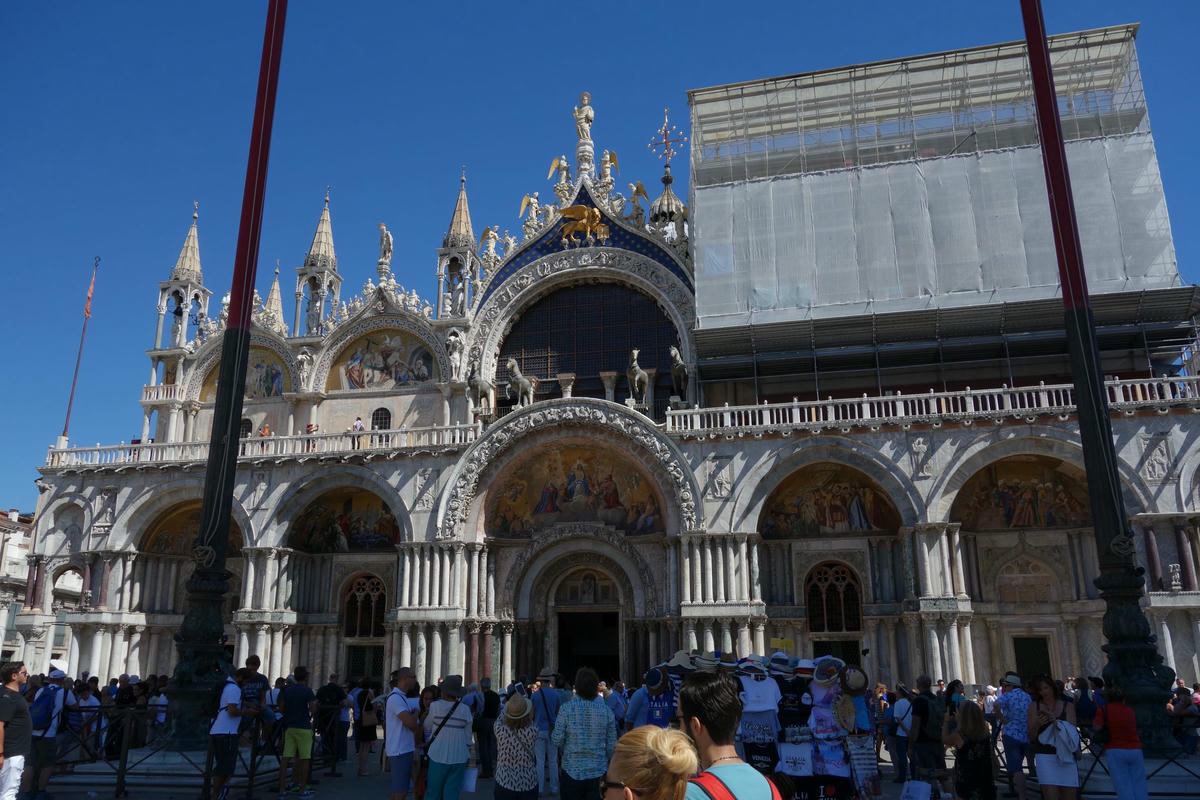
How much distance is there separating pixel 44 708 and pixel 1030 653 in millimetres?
22652

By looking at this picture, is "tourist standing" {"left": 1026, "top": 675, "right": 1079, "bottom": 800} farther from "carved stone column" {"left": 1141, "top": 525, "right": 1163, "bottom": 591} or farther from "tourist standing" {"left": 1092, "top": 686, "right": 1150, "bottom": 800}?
"carved stone column" {"left": 1141, "top": 525, "right": 1163, "bottom": 591}

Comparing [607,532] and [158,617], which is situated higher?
[607,532]

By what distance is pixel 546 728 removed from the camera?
44.4 ft

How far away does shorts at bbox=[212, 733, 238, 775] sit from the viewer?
1254cm

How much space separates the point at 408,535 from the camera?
2738cm

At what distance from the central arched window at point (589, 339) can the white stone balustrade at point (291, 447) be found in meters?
3.17

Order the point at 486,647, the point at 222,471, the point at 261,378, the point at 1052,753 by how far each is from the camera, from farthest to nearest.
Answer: the point at 261,378, the point at 486,647, the point at 222,471, the point at 1052,753

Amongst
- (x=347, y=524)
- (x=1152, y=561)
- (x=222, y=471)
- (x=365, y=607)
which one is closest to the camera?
(x=222, y=471)

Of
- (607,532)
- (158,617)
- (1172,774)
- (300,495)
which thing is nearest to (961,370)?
(607,532)

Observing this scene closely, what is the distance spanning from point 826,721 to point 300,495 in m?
22.6

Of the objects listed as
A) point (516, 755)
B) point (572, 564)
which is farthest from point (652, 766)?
point (572, 564)

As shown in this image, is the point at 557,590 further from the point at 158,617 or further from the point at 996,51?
the point at 996,51

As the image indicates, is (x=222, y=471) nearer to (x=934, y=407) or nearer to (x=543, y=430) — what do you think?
(x=543, y=430)

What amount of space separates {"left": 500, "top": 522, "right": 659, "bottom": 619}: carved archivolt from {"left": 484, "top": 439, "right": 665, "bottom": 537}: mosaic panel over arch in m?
0.57
